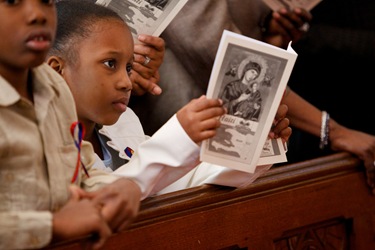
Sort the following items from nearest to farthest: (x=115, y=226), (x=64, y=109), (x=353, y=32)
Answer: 1. (x=115, y=226)
2. (x=64, y=109)
3. (x=353, y=32)

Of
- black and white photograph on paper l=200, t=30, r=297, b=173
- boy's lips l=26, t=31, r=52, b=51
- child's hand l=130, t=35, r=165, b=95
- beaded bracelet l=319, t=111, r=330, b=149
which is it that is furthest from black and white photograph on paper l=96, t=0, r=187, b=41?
boy's lips l=26, t=31, r=52, b=51

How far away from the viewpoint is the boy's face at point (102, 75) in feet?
8.34

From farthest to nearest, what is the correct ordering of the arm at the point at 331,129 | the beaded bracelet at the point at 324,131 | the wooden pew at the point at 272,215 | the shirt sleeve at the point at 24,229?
the beaded bracelet at the point at 324,131
the arm at the point at 331,129
the wooden pew at the point at 272,215
the shirt sleeve at the point at 24,229

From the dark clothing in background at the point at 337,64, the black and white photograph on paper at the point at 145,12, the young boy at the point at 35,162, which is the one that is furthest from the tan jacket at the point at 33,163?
the dark clothing in background at the point at 337,64

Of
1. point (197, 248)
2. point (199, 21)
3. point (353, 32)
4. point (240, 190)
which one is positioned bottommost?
point (197, 248)

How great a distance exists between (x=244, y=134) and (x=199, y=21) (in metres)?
1.22

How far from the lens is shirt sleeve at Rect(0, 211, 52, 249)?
1.71 meters

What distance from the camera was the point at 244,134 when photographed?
2.38 metres

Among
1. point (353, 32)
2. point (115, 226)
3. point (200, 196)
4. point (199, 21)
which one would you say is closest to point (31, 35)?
point (115, 226)

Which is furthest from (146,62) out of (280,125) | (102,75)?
(280,125)

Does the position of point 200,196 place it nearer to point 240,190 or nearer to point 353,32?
point 240,190

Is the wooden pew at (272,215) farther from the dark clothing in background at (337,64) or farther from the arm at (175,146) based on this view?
the dark clothing in background at (337,64)

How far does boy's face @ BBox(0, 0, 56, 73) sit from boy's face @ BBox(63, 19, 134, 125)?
2.35ft

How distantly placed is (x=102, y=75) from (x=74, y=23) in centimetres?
25
